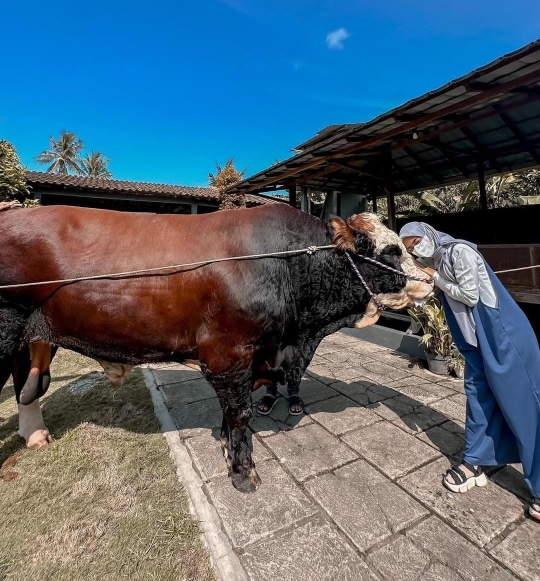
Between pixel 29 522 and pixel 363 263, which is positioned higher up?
pixel 363 263

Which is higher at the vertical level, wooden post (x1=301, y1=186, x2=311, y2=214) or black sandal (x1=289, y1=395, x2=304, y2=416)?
wooden post (x1=301, y1=186, x2=311, y2=214)

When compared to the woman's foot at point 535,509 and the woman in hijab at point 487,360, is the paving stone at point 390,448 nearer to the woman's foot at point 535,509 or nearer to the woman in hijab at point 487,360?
the woman in hijab at point 487,360

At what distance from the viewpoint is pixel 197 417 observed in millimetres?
3211

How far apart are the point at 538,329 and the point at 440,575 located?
13.1 feet

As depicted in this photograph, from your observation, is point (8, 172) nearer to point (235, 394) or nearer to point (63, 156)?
point (235, 394)

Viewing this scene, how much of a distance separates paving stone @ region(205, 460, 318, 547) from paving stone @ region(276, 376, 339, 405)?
1.27 metres

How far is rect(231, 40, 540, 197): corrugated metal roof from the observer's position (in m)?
3.23

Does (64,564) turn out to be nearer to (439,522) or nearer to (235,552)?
(235,552)

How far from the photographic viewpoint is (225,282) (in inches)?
75.5

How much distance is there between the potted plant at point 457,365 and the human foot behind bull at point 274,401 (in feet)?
6.71

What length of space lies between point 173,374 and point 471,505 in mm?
3441

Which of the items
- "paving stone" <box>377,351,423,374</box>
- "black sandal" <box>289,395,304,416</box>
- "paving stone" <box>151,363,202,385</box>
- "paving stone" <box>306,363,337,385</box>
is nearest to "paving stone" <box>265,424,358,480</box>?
"black sandal" <box>289,395,304,416</box>

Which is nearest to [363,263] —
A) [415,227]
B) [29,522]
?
[415,227]

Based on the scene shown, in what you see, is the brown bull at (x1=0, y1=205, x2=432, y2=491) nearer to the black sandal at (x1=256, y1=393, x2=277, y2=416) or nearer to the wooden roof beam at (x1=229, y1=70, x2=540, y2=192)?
the black sandal at (x1=256, y1=393, x2=277, y2=416)
